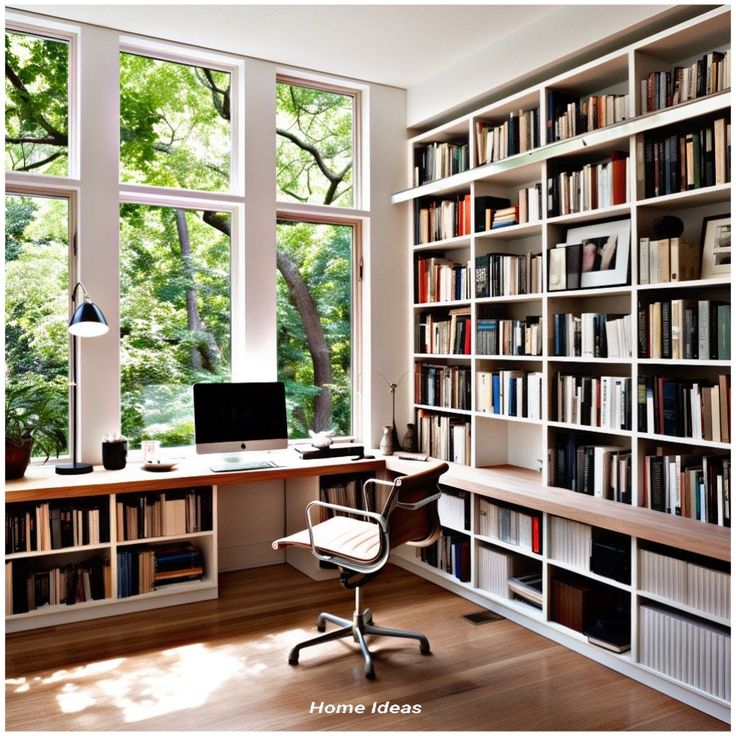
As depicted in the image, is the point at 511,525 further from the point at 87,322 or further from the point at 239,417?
the point at 87,322

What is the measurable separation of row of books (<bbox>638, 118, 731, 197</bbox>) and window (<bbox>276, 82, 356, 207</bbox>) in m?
2.16

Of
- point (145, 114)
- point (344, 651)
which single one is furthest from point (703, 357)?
point (145, 114)

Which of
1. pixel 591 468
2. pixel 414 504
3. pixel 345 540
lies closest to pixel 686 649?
pixel 591 468

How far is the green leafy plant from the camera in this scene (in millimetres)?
3869

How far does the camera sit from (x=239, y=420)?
4.17 m

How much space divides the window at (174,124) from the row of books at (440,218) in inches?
51.5

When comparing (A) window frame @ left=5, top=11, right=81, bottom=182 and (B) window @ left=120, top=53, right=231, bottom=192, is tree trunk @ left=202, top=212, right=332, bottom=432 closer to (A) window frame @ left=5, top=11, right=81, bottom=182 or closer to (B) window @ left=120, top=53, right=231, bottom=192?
(B) window @ left=120, top=53, right=231, bottom=192

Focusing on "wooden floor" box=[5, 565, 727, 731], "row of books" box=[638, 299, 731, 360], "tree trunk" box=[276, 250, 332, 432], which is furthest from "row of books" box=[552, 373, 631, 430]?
"tree trunk" box=[276, 250, 332, 432]

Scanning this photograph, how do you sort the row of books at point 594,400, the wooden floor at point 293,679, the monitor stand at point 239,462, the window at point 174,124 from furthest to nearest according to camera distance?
the window at point 174,124 → the monitor stand at point 239,462 → the row of books at point 594,400 → the wooden floor at point 293,679

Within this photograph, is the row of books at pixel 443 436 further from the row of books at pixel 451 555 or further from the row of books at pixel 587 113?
the row of books at pixel 587 113

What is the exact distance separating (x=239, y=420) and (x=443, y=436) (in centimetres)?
131

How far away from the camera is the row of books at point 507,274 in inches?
152

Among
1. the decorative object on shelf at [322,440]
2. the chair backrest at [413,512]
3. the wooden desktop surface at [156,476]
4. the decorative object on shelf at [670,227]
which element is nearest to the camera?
the chair backrest at [413,512]

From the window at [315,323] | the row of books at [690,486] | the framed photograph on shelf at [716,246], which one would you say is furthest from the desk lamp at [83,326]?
the framed photograph on shelf at [716,246]
